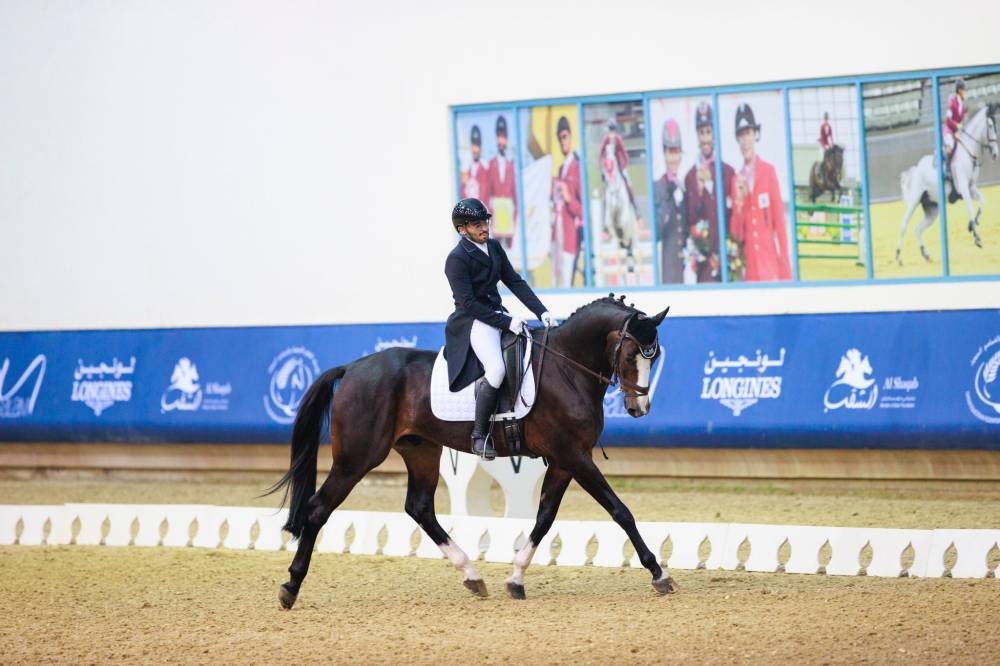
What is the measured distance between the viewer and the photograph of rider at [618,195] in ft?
53.3

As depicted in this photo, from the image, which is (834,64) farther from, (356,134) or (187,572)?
(187,572)

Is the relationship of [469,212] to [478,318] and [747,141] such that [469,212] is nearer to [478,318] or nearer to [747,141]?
[478,318]

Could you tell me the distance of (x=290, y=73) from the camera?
17.5 m

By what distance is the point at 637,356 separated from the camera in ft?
29.0

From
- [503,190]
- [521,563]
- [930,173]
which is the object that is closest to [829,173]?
[930,173]

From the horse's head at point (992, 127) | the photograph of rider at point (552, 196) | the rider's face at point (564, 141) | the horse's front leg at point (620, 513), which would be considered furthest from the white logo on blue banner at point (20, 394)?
the horse's head at point (992, 127)

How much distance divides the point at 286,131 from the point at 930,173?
7.19 meters

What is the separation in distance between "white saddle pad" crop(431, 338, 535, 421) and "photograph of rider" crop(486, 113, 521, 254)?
302 inches

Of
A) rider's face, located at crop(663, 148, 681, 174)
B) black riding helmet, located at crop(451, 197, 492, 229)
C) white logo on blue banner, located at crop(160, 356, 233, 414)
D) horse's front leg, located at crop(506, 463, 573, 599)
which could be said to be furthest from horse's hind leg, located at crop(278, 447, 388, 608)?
rider's face, located at crop(663, 148, 681, 174)

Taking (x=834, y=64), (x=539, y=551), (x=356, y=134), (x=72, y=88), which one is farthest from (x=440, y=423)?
(x=72, y=88)

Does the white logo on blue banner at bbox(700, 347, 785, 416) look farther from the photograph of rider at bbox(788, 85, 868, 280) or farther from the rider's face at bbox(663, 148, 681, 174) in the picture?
the rider's face at bbox(663, 148, 681, 174)

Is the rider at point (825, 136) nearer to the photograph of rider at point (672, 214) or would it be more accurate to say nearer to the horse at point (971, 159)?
the horse at point (971, 159)

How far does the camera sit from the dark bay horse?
8.88m

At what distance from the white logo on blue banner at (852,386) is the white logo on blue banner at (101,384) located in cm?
745
